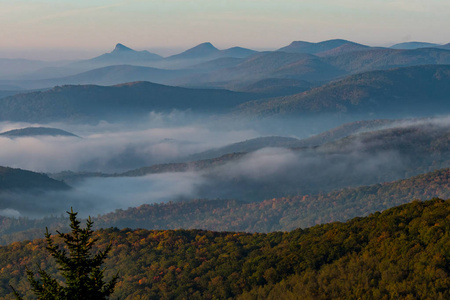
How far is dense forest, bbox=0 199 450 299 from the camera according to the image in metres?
51.4

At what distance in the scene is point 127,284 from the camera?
258 feet

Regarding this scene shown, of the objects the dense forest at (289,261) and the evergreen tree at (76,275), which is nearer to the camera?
the evergreen tree at (76,275)

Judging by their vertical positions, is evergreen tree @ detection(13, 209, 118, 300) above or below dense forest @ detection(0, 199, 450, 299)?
above

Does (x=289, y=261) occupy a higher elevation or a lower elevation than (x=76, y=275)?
lower

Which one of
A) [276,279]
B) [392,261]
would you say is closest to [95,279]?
[392,261]

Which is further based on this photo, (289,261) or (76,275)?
(289,261)

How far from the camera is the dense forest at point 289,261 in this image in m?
51.4

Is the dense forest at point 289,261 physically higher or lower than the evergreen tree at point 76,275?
lower

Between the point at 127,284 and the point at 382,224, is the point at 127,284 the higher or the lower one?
the lower one

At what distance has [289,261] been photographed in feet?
216

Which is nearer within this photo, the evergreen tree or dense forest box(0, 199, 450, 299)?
the evergreen tree

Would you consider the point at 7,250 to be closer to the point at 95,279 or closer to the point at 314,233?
the point at 314,233

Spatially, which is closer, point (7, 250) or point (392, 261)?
point (392, 261)

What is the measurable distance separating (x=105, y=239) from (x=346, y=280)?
174ft
